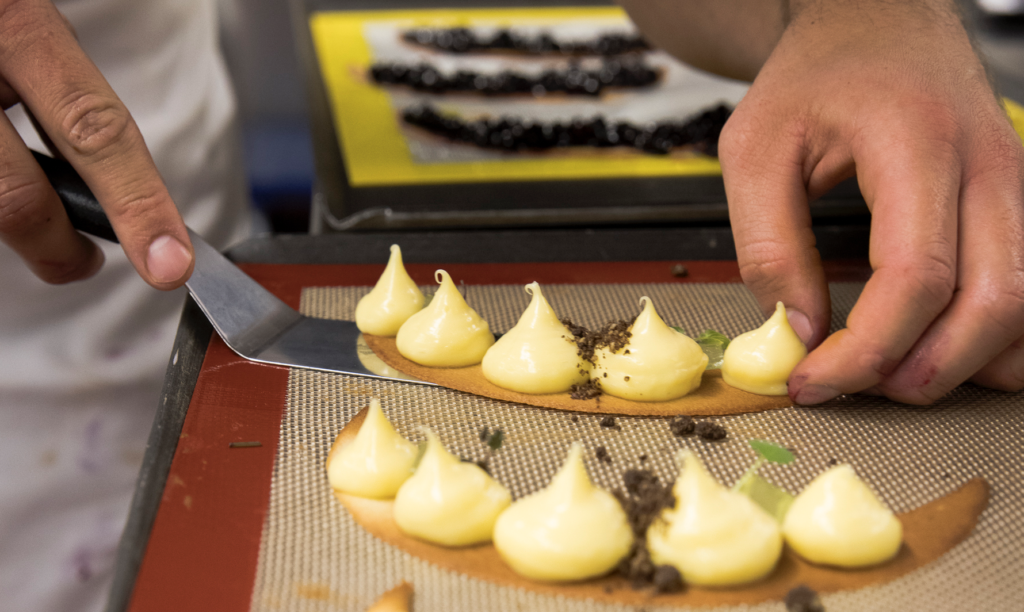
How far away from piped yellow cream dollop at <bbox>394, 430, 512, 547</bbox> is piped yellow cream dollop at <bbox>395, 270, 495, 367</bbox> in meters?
0.26

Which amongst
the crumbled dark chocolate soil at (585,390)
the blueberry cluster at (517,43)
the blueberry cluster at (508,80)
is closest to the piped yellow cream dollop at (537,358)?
the crumbled dark chocolate soil at (585,390)

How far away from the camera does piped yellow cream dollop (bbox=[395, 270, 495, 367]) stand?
110 cm

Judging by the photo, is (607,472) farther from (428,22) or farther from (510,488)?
(428,22)

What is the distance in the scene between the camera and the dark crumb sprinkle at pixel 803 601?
2.49ft

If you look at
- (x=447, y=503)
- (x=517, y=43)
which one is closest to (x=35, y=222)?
(x=447, y=503)

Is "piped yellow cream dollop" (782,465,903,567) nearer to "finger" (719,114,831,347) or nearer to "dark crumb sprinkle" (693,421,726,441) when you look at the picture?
"dark crumb sprinkle" (693,421,726,441)

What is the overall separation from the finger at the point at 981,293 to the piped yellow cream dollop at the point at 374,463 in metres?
0.62

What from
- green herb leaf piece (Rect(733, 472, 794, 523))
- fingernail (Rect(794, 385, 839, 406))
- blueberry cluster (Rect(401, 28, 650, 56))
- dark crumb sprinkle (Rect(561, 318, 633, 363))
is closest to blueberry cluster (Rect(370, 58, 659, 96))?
blueberry cluster (Rect(401, 28, 650, 56))

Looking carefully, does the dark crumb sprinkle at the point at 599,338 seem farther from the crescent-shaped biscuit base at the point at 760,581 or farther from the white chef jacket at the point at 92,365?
the white chef jacket at the point at 92,365

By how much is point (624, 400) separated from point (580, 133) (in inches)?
41.5

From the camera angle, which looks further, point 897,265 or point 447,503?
point 897,265

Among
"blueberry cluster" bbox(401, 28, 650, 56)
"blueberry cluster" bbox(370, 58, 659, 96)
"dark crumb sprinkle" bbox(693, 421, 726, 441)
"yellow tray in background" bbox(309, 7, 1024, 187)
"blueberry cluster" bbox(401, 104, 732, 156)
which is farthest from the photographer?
Answer: "blueberry cluster" bbox(401, 28, 650, 56)

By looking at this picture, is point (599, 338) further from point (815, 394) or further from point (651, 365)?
point (815, 394)

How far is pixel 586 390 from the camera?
1.06 m
